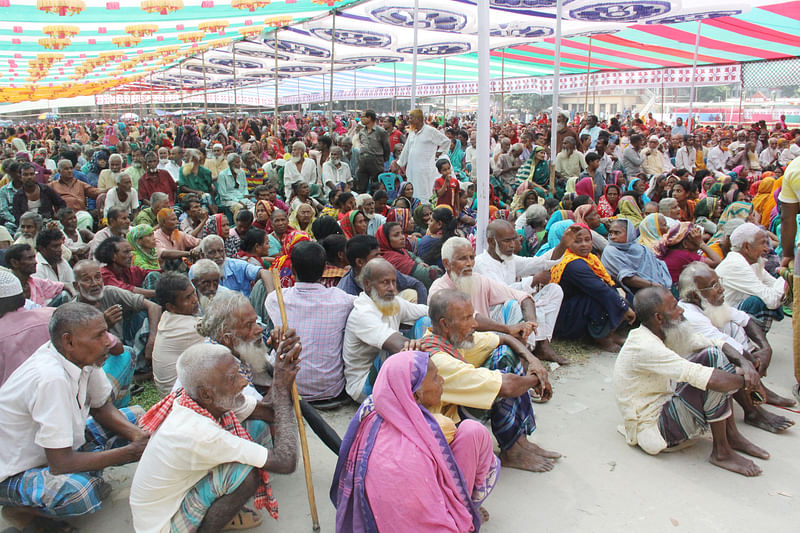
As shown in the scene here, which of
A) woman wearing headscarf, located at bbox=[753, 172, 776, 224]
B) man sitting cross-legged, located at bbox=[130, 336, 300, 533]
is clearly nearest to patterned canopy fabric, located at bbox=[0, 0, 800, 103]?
woman wearing headscarf, located at bbox=[753, 172, 776, 224]

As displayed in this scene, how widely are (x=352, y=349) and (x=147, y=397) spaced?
1.44 metres

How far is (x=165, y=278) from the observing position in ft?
10.3

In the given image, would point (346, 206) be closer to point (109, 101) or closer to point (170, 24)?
point (170, 24)

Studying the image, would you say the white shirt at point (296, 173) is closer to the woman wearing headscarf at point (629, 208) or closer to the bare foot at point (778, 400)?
the woman wearing headscarf at point (629, 208)

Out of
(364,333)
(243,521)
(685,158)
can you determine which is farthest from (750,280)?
(685,158)

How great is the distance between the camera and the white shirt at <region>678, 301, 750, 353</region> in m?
3.27

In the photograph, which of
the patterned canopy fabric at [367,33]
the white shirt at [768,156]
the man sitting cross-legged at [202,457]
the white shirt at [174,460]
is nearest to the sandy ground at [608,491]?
the man sitting cross-legged at [202,457]

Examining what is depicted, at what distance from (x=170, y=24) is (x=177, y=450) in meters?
10.0

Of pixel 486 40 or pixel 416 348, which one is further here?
pixel 486 40

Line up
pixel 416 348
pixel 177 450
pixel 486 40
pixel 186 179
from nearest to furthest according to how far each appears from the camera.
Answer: pixel 177 450, pixel 416 348, pixel 486 40, pixel 186 179

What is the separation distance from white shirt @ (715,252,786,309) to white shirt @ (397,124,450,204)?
14.6ft

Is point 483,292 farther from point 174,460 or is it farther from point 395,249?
point 174,460

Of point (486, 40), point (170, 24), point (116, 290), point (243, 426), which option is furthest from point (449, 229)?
point (170, 24)

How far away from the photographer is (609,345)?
4.43 m
